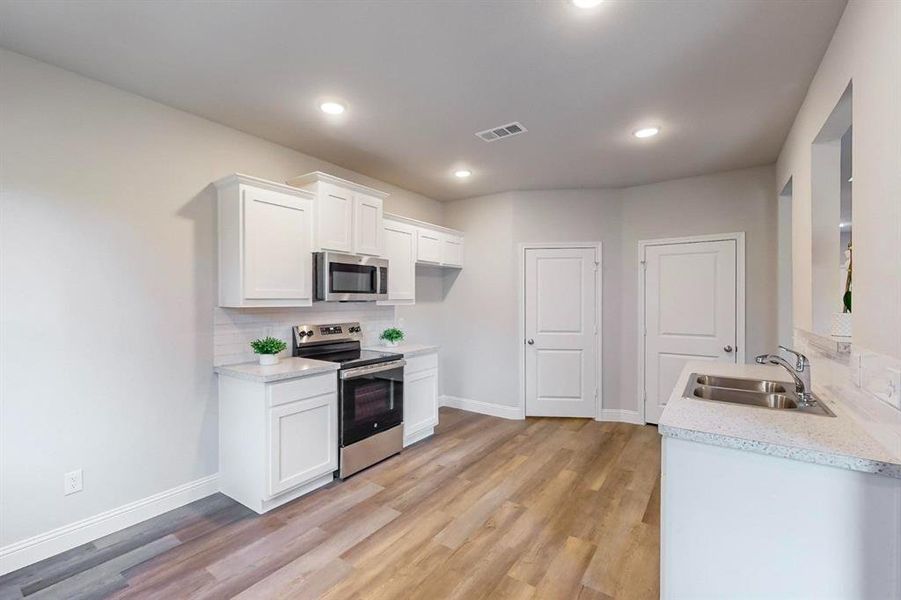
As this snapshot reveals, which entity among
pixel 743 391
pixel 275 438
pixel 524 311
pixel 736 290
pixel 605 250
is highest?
pixel 605 250

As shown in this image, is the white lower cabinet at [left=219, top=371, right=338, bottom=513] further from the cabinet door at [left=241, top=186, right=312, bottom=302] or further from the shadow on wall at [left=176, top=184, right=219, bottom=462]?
the cabinet door at [left=241, top=186, right=312, bottom=302]

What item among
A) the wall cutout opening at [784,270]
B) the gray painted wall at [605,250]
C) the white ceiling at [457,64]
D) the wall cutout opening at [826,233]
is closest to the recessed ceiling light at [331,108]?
the white ceiling at [457,64]

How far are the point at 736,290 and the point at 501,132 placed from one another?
282cm

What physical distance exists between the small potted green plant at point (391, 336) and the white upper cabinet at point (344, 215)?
0.82 meters

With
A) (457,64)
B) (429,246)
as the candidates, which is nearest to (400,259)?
(429,246)

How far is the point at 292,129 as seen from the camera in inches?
120

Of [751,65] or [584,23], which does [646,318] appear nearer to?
[751,65]

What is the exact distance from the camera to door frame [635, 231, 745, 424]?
3.95 meters

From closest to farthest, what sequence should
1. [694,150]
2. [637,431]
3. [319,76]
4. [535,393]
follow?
[319,76], [694,150], [637,431], [535,393]

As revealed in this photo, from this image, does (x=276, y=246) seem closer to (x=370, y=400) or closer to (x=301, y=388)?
(x=301, y=388)

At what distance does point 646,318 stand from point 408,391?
2.70 meters

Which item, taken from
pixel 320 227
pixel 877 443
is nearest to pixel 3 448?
pixel 320 227

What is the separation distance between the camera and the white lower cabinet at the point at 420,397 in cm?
377

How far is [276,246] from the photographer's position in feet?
9.69
